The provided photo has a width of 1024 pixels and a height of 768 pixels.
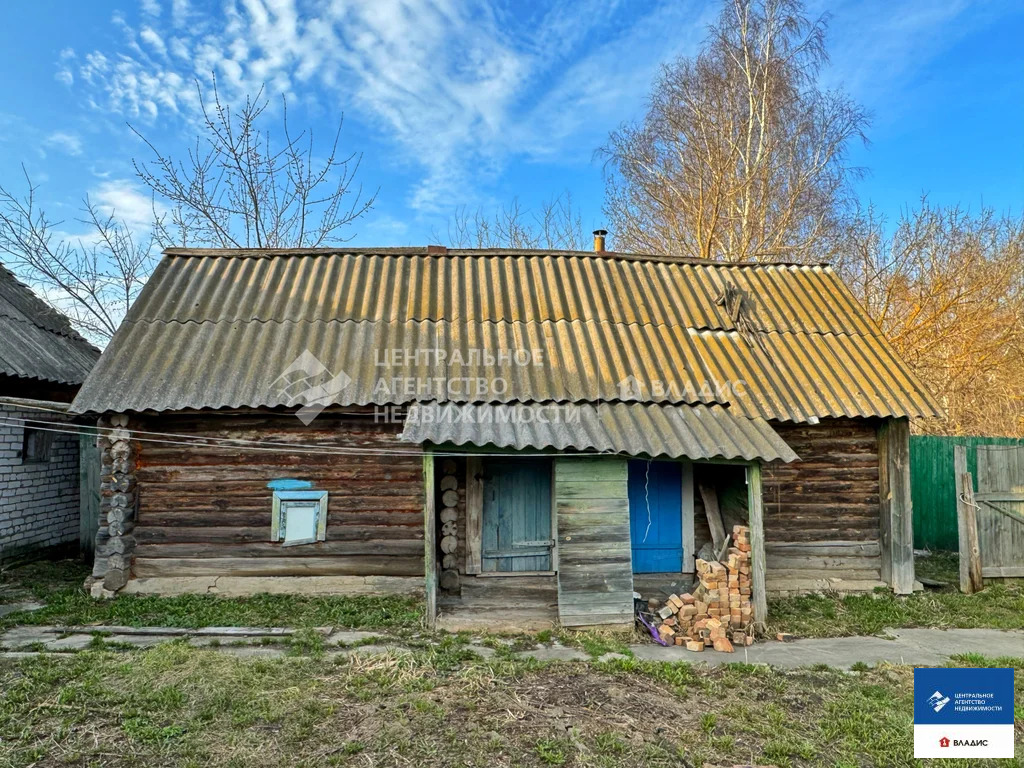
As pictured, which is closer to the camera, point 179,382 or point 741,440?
point 741,440

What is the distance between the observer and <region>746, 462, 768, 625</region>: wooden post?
6.96 m

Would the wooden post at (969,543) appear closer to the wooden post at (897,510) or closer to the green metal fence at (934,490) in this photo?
the wooden post at (897,510)

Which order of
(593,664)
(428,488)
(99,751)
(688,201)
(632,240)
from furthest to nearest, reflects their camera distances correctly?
(632,240) → (688,201) → (428,488) → (593,664) → (99,751)

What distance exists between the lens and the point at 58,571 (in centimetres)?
939

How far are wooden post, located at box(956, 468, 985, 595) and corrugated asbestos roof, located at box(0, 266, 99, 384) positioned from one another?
14.6m

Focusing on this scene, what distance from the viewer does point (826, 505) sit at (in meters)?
8.98

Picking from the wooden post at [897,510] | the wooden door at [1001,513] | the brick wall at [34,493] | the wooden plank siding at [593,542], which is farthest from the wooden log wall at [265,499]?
the wooden door at [1001,513]

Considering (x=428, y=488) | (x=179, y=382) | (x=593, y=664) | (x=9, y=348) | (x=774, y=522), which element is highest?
(x=9, y=348)

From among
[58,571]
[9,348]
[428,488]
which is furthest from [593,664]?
[9,348]

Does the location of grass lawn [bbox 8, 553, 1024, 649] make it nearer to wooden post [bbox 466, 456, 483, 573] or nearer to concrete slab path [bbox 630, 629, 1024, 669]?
concrete slab path [bbox 630, 629, 1024, 669]

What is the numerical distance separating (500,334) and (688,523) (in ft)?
13.5

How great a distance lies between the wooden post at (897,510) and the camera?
8633 millimetres

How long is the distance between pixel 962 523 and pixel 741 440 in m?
4.29

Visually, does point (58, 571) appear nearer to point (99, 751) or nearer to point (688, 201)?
point (99, 751)
